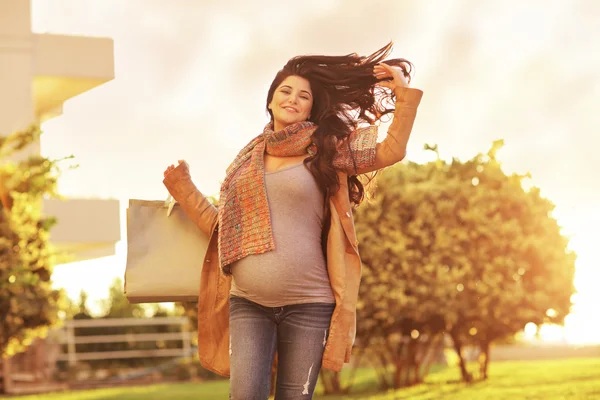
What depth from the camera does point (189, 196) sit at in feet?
15.4

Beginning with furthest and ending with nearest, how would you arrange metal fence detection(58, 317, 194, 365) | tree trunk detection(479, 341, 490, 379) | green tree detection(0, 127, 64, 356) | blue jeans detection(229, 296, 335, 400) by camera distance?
metal fence detection(58, 317, 194, 365) → tree trunk detection(479, 341, 490, 379) → green tree detection(0, 127, 64, 356) → blue jeans detection(229, 296, 335, 400)

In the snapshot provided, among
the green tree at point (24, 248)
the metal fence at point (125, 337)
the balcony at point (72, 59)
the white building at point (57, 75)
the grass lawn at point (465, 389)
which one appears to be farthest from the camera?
the metal fence at point (125, 337)

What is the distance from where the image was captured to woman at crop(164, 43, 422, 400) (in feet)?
13.4

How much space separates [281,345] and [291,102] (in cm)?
98

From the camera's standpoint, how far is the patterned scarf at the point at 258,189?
4.14 metres

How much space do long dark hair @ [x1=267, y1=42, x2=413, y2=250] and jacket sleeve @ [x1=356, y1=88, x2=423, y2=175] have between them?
0.20m

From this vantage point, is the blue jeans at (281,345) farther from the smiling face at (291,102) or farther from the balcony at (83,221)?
the balcony at (83,221)

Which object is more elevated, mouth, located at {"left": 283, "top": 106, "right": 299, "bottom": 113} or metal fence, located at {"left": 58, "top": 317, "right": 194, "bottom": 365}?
mouth, located at {"left": 283, "top": 106, "right": 299, "bottom": 113}

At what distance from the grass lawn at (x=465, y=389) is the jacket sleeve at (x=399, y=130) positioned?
7.37m

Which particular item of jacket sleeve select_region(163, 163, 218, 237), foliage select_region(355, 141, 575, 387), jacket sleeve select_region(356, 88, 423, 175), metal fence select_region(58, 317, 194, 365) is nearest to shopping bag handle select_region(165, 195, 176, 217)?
jacket sleeve select_region(163, 163, 218, 237)

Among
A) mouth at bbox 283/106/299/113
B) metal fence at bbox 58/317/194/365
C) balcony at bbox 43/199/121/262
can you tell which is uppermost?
balcony at bbox 43/199/121/262

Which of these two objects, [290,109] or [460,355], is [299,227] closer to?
[290,109]

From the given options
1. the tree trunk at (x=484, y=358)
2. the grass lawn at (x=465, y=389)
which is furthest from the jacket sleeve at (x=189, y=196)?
the tree trunk at (x=484, y=358)

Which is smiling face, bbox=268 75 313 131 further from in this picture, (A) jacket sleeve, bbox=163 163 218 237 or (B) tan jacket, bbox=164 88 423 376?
(A) jacket sleeve, bbox=163 163 218 237
